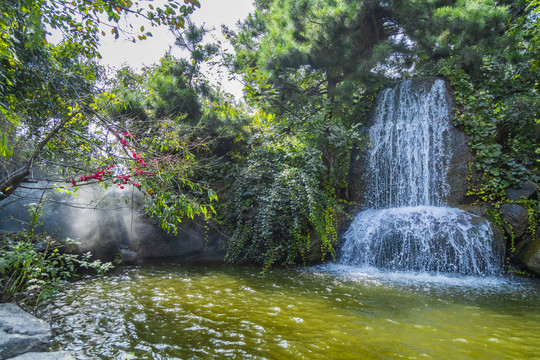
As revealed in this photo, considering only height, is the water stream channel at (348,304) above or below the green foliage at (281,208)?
below

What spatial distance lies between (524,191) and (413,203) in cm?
204

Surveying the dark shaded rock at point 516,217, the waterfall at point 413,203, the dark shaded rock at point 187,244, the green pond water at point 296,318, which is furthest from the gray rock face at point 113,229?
the dark shaded rock at point 516,217

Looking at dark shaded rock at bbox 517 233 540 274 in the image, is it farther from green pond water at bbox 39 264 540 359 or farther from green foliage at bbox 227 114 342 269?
green foliage at bbox 227 114 342 269

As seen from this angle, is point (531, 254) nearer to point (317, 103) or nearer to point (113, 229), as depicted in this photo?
point (317, 103)

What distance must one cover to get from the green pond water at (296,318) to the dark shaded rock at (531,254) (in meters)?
0.34

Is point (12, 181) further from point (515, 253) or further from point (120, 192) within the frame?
point (515, 253)

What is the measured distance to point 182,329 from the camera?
2547mm

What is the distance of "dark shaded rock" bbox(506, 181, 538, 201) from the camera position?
216 inches

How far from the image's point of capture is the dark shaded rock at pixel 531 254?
4598mm

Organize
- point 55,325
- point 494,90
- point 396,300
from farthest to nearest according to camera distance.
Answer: point 494,90 → point 396,300 → point 55,325

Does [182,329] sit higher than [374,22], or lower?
lower

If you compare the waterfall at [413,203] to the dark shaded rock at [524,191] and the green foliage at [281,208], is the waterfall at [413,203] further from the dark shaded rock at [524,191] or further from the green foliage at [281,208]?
the dark shaded rock at [524,191]

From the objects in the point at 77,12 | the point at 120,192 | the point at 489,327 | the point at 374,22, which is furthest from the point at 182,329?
the point at 374,22

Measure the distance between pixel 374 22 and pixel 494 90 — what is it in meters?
3.77
